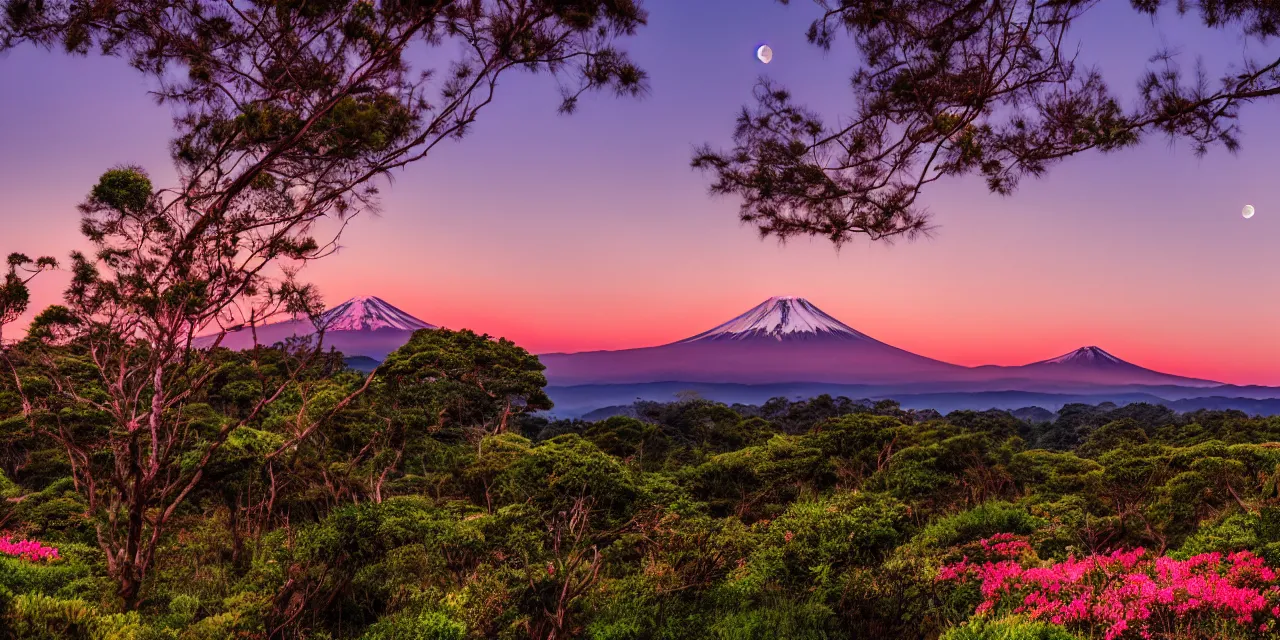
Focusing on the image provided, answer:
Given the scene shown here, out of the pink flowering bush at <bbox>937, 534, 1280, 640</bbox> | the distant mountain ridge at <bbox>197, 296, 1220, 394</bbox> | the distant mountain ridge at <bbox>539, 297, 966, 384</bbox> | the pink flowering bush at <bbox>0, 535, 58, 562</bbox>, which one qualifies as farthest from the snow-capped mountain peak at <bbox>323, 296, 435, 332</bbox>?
the distant mountain ridge at <bbox>539, 297, 966, 384</bbox>

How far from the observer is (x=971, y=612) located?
19.7ft

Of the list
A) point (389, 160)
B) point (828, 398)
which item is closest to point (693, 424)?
point (828, 398)

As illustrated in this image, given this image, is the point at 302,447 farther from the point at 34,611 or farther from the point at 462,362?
the point at 34,611

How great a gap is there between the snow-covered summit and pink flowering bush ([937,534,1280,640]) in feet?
333

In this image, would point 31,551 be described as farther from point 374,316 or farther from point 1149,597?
point 374,316

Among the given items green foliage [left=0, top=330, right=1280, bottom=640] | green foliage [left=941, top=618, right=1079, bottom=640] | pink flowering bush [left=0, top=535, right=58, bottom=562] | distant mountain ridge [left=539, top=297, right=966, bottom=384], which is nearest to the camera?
green foliage [left=941, top=618, right=1079, bottom=640]

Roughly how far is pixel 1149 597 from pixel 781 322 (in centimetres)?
11328

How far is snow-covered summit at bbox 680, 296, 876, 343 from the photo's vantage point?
4316 inches

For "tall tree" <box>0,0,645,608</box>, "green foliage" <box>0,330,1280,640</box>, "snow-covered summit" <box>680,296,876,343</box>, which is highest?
"snow-covered summit" <box>680,296,876,343</box>

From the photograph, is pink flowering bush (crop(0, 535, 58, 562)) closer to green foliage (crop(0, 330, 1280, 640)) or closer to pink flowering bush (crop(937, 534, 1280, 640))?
green foliage (crop(0, 330, 1280, 640))

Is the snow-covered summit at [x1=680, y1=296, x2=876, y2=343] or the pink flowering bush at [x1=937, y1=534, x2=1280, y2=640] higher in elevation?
the snow-covered summit at [x1=680, y1=296, x2=876, y2=343]

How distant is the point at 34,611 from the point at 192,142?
424cm

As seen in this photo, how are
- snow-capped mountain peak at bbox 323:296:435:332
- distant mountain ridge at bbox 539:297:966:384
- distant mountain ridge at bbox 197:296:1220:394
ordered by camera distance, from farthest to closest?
distant mountain ridge at bbox 539:297:966:384
distant mountain ridge at bbox 197:296:1220:394
snow-capped mountain peak at bbox 323:296:435:332

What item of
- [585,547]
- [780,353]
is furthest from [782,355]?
[585,547]
